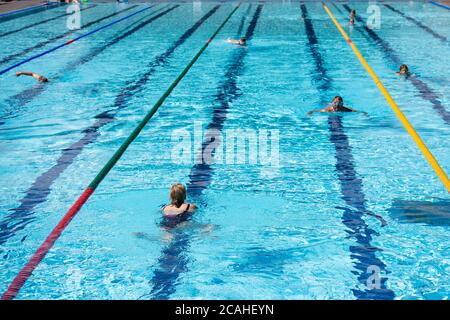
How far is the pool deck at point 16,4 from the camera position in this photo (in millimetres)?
21167

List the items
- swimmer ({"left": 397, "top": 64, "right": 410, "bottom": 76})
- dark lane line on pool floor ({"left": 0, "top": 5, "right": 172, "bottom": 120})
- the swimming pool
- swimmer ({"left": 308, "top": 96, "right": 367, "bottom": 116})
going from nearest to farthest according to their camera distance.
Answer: the swimming pool, swimmer ({"left": 308, "top": 96, "right": 367, "bottom": 116}), dark lane line on pool floor ({"left": 0, "top": 5, "right": 172, "bottom": 120}), swimmer ({"left": 397, "top": 64, "right": 410, "bottom": 76})

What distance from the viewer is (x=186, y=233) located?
16.1 ft

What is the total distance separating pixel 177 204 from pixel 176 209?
4 centimetres

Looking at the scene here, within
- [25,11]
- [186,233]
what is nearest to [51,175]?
[186,233]

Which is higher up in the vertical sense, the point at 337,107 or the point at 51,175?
the point at 337,107

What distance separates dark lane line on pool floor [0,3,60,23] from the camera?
61.7ft

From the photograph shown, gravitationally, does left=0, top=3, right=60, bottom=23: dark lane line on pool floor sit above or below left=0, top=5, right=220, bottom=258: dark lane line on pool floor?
above

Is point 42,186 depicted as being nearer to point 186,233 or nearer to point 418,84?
point 186,233

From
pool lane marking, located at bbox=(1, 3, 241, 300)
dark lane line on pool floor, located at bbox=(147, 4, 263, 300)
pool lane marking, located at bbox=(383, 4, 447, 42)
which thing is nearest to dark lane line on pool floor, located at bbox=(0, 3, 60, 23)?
dark lane line on pool floor, located at bbox=(147, 4, 263, 300)

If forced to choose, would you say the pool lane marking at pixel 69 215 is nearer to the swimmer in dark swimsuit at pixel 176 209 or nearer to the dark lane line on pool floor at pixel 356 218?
the swimmer in dark swimsuit at pixel 176 209

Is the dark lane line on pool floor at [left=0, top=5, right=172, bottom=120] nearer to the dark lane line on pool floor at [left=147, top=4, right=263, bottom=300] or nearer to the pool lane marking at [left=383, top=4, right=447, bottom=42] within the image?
the dark lane line on pool floor at [left=147, top=4, right=263, bottom=300]

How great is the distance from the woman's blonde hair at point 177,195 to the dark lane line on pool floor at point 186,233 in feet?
0.79

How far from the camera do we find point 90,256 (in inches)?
182
